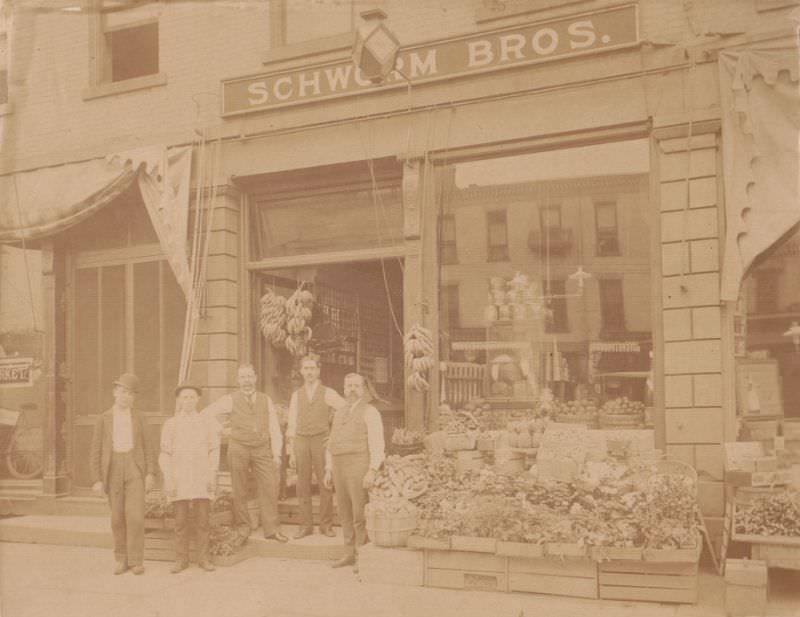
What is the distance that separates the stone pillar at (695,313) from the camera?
26.4 ft

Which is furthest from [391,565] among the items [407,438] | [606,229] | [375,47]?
[375,47]

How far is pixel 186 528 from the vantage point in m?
8.34

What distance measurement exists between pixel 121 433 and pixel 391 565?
290cm

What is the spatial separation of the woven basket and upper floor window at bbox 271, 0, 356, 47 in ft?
17.9

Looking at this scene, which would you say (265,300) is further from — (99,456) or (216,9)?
(216,9)

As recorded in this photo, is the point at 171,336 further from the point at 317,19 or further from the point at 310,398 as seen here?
the point at 317,19

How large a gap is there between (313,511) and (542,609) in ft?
12.0

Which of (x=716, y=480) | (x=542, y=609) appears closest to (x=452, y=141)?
(x=716, y=480)

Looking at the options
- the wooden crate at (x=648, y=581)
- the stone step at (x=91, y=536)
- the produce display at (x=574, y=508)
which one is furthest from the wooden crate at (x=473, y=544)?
the stone step at (x=91, y=536)

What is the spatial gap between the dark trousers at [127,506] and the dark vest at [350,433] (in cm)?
188

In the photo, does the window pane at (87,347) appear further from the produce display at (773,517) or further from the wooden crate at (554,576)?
the produce display at (773,517)

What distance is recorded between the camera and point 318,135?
10.0 metres

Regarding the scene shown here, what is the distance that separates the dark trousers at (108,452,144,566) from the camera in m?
8.34

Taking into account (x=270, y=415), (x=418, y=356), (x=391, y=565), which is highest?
(x=418, y=356)
